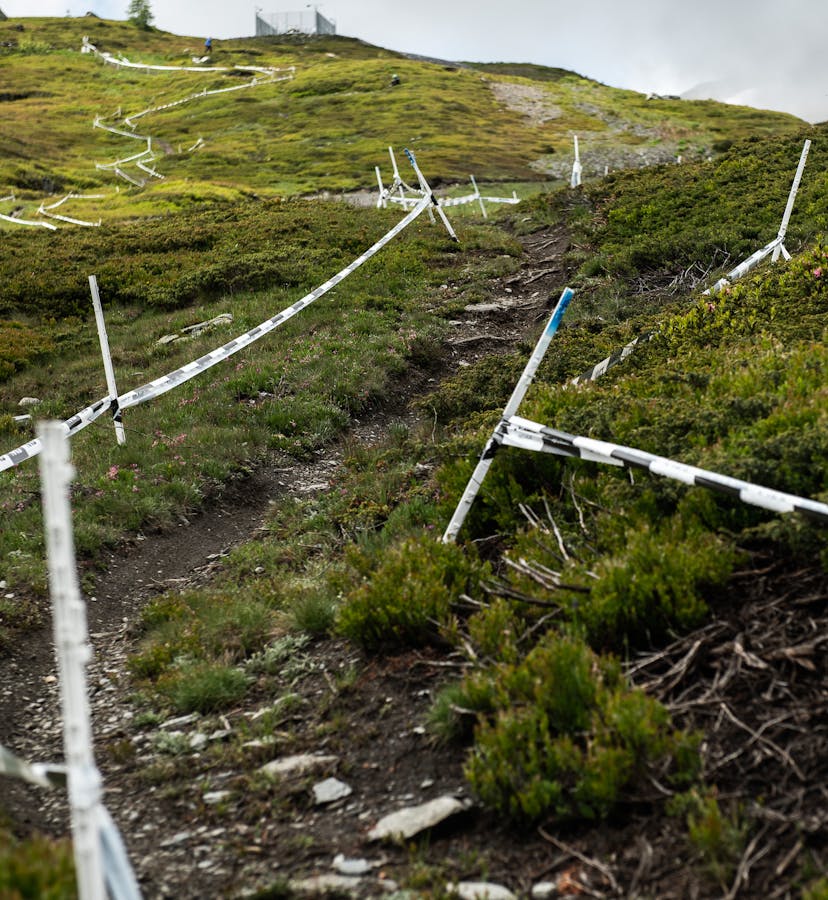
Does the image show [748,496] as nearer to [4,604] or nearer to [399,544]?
[399,544]

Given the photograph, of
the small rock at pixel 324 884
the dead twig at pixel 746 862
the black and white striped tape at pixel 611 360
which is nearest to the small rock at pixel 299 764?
the small rock at pixel 324 884

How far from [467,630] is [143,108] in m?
101

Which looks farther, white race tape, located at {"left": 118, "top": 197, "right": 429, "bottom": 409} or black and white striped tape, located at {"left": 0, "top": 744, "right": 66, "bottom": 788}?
white race tape, located at {"left": 118, "top": 197, "right": 429, "bottom": 409}

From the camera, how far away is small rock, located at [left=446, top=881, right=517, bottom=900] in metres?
3.93

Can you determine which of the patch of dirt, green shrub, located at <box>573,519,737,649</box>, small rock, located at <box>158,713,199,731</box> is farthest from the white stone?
the patch of dirt

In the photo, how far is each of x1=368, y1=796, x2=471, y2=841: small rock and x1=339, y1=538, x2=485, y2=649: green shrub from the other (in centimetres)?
143

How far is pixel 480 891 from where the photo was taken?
399 centimetres

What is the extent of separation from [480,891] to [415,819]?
24.8 inches

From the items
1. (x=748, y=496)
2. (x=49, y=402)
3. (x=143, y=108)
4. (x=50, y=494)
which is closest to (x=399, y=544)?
(x=748, y=496)

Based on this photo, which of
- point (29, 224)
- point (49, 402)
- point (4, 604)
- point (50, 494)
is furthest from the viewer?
point (29, 224)

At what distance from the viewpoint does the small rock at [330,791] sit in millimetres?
4969

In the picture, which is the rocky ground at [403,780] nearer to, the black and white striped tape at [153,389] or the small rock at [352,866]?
the small rock at [352,866]

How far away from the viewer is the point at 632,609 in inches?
209

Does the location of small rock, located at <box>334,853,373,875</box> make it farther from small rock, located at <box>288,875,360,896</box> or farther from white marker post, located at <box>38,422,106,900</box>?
white marker post, located at <box>38,422,106,900</box>
